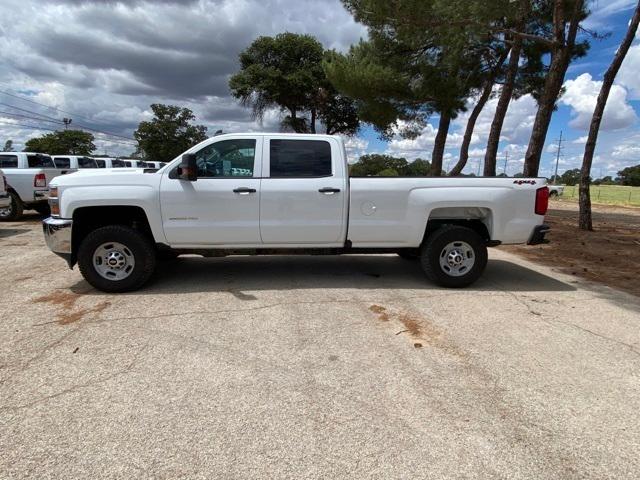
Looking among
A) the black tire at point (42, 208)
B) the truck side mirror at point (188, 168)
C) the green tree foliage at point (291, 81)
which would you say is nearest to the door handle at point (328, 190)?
the truck side mirror at point (188, 168)

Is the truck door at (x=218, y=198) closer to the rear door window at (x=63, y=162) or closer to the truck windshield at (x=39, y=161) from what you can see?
the truck windshield at (x=39, y=161)

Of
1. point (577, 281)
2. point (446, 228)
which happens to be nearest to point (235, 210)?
point (446, 228)

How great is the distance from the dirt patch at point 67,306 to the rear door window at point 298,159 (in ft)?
8.28

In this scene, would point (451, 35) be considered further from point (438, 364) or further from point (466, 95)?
point (438, 364)

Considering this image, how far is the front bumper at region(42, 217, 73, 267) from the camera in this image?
5.30 m

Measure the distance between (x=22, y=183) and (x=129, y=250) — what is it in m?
9.47

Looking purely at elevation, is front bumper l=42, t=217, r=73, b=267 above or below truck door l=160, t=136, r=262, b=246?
below

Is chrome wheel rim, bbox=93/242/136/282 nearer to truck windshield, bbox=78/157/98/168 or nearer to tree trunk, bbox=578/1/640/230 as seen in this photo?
tree trunk, bbox=578/1/640/230

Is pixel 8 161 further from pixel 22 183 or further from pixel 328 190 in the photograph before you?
pixel 328 190

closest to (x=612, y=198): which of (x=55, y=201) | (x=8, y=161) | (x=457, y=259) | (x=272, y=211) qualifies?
(x=457, y=259)

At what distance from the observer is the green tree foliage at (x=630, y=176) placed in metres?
105

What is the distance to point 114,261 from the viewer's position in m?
5.50

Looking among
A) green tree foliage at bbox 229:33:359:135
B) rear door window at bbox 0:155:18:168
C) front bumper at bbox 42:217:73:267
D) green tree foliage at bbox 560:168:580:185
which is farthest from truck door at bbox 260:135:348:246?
green tree foliage at bbox 560:168:580:185

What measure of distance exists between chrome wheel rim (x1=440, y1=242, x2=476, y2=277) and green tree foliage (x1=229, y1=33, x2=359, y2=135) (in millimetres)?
23301
